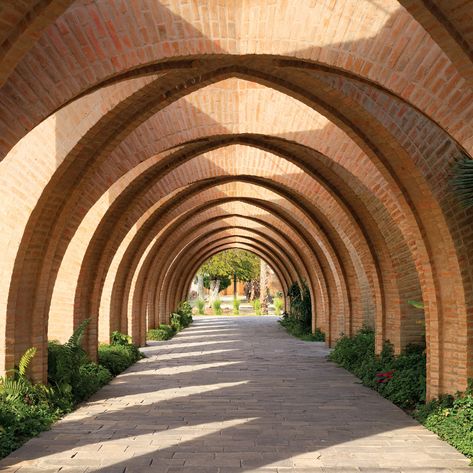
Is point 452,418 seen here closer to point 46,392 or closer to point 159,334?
point 46,392

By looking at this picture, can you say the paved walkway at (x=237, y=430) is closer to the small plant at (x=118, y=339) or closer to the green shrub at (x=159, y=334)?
the small plant at (x=118, y=339)

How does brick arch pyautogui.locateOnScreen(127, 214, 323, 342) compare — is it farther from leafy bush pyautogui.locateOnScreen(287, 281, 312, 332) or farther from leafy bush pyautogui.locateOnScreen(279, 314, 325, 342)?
leafy bush pyautogui.locateOnScreen(279, 314, 325, 342)

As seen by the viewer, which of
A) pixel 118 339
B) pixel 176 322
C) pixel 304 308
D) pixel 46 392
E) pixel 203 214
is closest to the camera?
pixel 46 392

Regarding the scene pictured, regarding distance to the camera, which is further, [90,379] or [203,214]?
[203,214]

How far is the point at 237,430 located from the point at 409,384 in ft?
11.7

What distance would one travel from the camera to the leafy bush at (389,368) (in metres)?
11.2

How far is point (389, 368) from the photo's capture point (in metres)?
13.1

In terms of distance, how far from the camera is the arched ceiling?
23.6 ft

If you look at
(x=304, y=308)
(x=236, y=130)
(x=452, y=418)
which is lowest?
(x=452, y=418)

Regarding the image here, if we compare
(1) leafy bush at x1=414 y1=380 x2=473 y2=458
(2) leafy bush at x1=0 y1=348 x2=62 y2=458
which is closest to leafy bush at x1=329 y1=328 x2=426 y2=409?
(1) leafy bush at x1=414 y1=380 x2=473 y2=458

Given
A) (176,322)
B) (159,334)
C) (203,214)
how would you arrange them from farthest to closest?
(176,322) < (203,214) < (159,334)

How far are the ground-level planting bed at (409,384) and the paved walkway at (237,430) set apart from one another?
191 mm

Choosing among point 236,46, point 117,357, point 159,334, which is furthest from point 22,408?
point 159,334

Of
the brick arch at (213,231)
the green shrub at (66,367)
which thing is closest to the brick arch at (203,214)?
the brick arch at (213,231)
